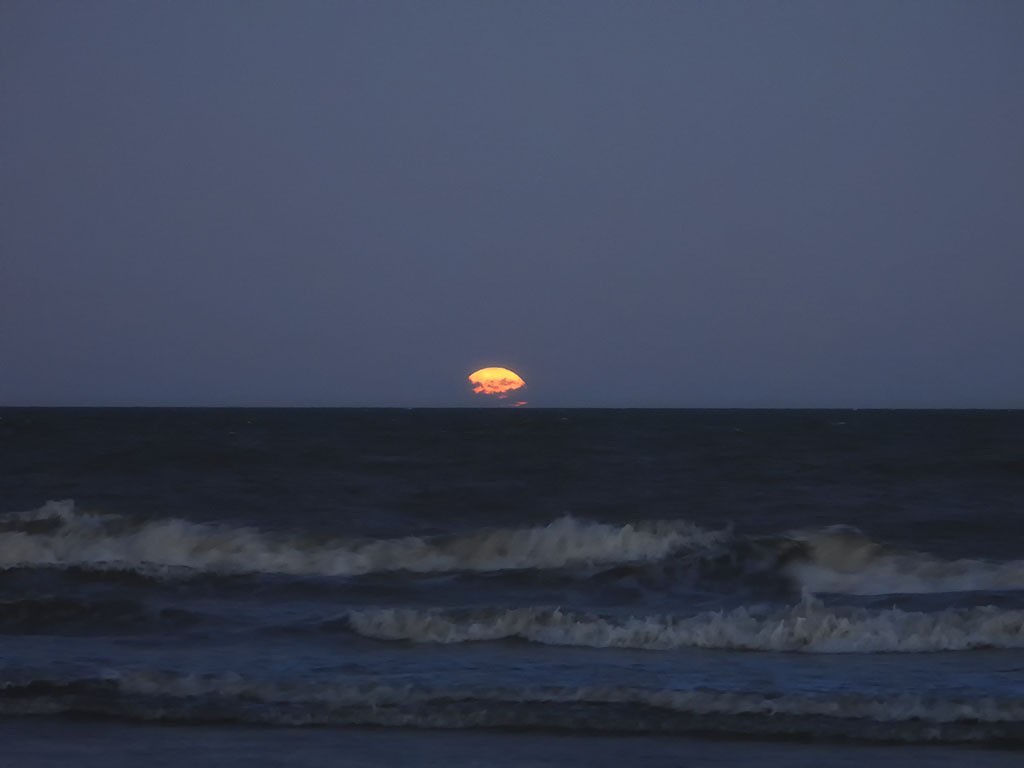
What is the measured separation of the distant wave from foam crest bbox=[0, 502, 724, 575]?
0.06 ft

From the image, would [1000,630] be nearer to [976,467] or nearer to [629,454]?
[976,467]

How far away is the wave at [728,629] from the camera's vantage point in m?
9.71

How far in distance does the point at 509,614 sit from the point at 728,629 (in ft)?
6.88

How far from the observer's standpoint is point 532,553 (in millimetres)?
16406

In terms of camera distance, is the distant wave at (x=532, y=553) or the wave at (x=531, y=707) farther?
the distant wave at (x=532, y=553)

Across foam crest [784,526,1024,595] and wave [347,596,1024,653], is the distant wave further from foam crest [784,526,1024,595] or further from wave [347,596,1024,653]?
wave [347,596,1024,653]

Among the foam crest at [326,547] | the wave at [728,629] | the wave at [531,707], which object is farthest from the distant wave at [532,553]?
the wave at [531,707]

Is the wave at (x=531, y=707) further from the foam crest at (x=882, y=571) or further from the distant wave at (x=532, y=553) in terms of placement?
the foam crest at (x=882, y=571)

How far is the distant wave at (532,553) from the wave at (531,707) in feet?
19.2

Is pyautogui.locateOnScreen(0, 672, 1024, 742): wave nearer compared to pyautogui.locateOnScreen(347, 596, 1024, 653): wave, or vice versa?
pyautogui.locateOnScreen(0, 672, 1024, 742): wave

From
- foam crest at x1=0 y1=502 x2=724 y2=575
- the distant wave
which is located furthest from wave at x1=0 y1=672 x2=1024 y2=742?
foam crest at x1=0 y1=502 x2=724 y2=575

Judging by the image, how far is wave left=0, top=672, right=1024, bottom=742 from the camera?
709cm

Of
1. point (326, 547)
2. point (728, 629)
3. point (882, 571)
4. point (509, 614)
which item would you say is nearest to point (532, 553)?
point (326, 547)

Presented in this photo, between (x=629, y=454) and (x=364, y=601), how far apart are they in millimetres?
20761
